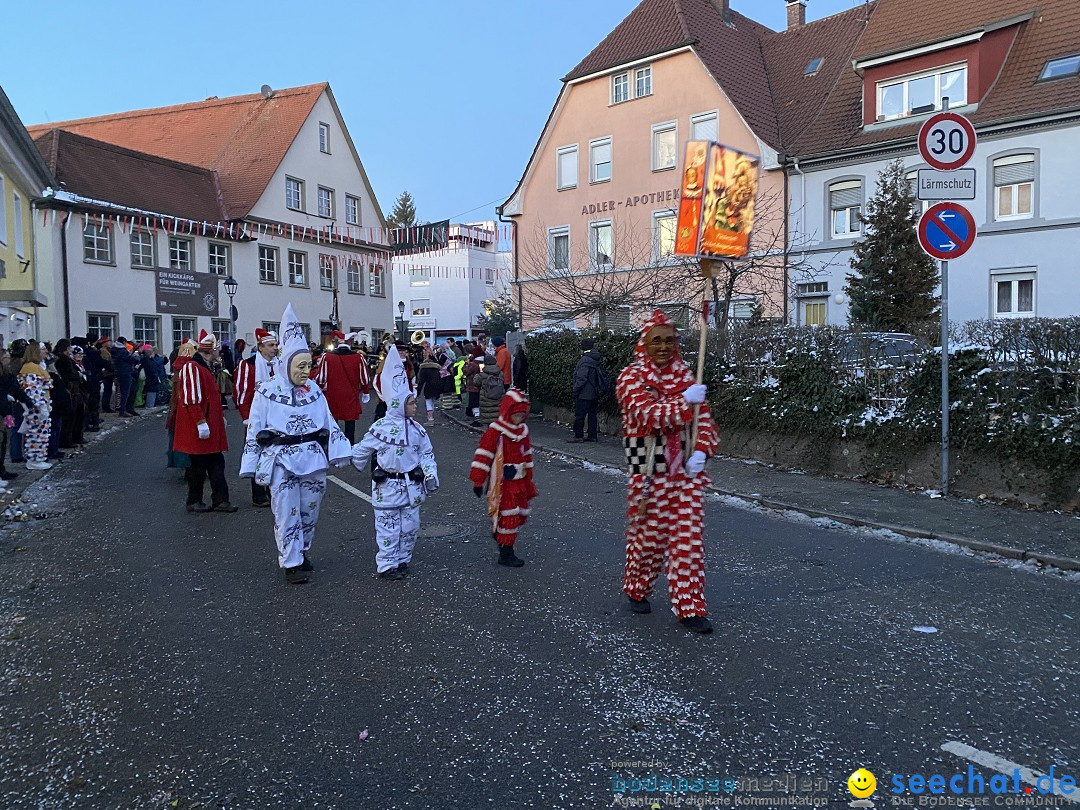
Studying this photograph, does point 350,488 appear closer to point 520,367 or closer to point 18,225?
point 520,367

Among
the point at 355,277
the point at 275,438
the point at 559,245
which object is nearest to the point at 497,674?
the point at 275,438

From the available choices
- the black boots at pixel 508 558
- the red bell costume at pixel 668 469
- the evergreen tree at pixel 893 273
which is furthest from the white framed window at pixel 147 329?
the red bell costume at pixel 668 469

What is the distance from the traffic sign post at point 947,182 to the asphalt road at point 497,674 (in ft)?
10.8

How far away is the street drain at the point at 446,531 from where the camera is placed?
311 inches

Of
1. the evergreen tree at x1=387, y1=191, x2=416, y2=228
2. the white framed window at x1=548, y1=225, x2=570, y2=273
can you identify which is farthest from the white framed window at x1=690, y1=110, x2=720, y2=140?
the evergreen tree at x1=387, y1=191, x2=416, y2=228

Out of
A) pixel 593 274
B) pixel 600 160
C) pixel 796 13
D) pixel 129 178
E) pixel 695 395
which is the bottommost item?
pixel 695 395

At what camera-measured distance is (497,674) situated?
4.52 m

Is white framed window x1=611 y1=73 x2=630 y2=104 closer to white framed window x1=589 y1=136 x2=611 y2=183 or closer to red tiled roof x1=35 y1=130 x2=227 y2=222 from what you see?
white framed window x1=589 y1=136 x2=611 y2=183

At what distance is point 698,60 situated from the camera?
2847cm

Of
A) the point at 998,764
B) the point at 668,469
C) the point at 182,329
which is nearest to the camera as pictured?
the point at 998,764

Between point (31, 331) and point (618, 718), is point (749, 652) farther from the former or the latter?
point (31, 331)

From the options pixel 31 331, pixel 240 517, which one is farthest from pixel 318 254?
pixel 240 517

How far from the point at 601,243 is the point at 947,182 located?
23589mm

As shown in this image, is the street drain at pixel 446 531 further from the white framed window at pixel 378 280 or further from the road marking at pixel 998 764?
the white framed window at pixel 378 280
